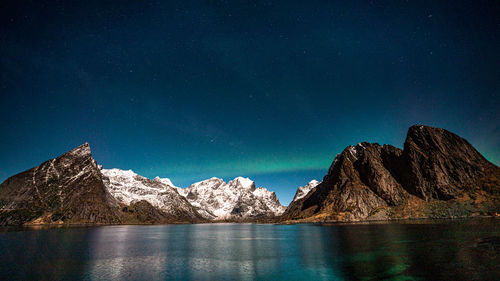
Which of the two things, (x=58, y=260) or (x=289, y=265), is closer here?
(x=289, y=265)

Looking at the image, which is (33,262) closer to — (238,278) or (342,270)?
(238,278)

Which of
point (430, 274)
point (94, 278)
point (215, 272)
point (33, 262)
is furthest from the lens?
point (33, 262)

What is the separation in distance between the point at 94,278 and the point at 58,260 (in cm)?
2401

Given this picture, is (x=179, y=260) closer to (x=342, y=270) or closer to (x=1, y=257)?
(x=342, y=270)

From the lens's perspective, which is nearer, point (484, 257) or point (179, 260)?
point (484, 257)

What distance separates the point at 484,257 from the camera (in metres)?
48.4

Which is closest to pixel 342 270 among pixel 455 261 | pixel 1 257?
pixel 455 261

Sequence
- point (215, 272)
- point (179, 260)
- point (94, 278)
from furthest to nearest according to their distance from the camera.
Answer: point (179, 260) < point (215, 272) < point (94, 278)

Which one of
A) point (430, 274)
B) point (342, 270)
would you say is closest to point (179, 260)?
point (342, 270)

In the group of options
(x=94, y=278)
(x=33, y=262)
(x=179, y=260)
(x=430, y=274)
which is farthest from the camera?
(x=179, y=260)

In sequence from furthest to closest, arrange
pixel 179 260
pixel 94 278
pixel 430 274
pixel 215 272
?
pixel 179 260 → pixel 215 272 → pixel 94 278 → pixel 430 274

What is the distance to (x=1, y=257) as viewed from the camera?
2413 inches

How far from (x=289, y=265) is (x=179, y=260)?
2590 centimetres

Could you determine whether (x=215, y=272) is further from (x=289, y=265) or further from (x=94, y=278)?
(x=94, y=278)
